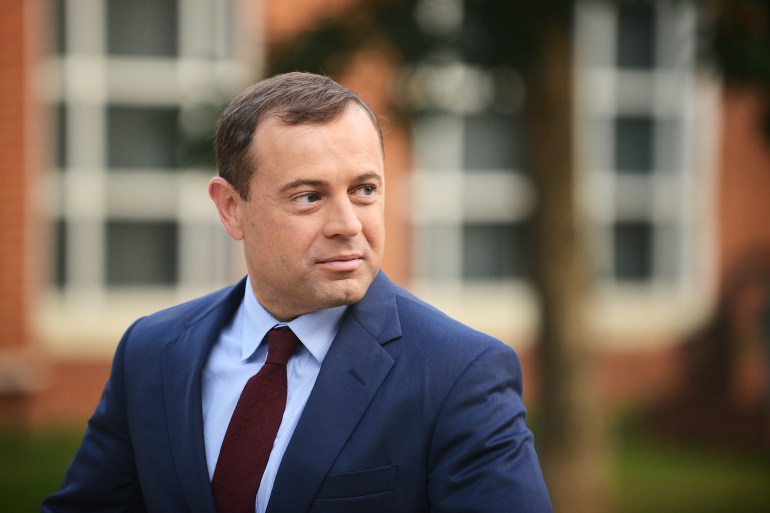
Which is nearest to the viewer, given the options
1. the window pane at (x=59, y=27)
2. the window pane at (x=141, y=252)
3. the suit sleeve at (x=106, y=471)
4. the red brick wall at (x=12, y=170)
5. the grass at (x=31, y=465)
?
the suit sleeve at (x=106, y=471)

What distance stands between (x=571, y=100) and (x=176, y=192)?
16.7 feet

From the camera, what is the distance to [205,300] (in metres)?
2.33

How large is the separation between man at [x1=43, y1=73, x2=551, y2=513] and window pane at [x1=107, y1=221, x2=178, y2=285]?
800cm

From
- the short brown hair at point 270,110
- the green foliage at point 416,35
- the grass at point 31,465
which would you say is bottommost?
the grass at point 31,465

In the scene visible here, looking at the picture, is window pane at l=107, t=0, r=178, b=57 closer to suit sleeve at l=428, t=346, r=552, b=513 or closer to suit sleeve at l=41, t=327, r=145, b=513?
suit sleeve at l=41, t=327, r=145, b=513

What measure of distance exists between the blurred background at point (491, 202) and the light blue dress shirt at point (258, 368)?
314cm

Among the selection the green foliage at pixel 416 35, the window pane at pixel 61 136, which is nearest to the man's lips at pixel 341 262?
the green foliage at pixel 416 35

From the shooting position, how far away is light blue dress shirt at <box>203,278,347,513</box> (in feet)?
6.46

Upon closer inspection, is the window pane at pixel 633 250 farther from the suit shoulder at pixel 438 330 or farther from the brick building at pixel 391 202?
the suit shoulder at pixel 438 330

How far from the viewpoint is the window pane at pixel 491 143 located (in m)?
11.0

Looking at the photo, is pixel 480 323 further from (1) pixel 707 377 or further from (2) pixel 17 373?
(2) pixel 17 373

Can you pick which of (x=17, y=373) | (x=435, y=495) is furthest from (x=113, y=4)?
(x=435, y=495)

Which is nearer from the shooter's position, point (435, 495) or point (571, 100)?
point (435, 495)

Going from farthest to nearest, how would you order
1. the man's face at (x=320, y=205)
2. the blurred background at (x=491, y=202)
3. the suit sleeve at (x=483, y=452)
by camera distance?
the blurred background at (x=491, y=202) → the man's face at (x=320, y=205) → the suit sleeve at (x=483, y=452)
